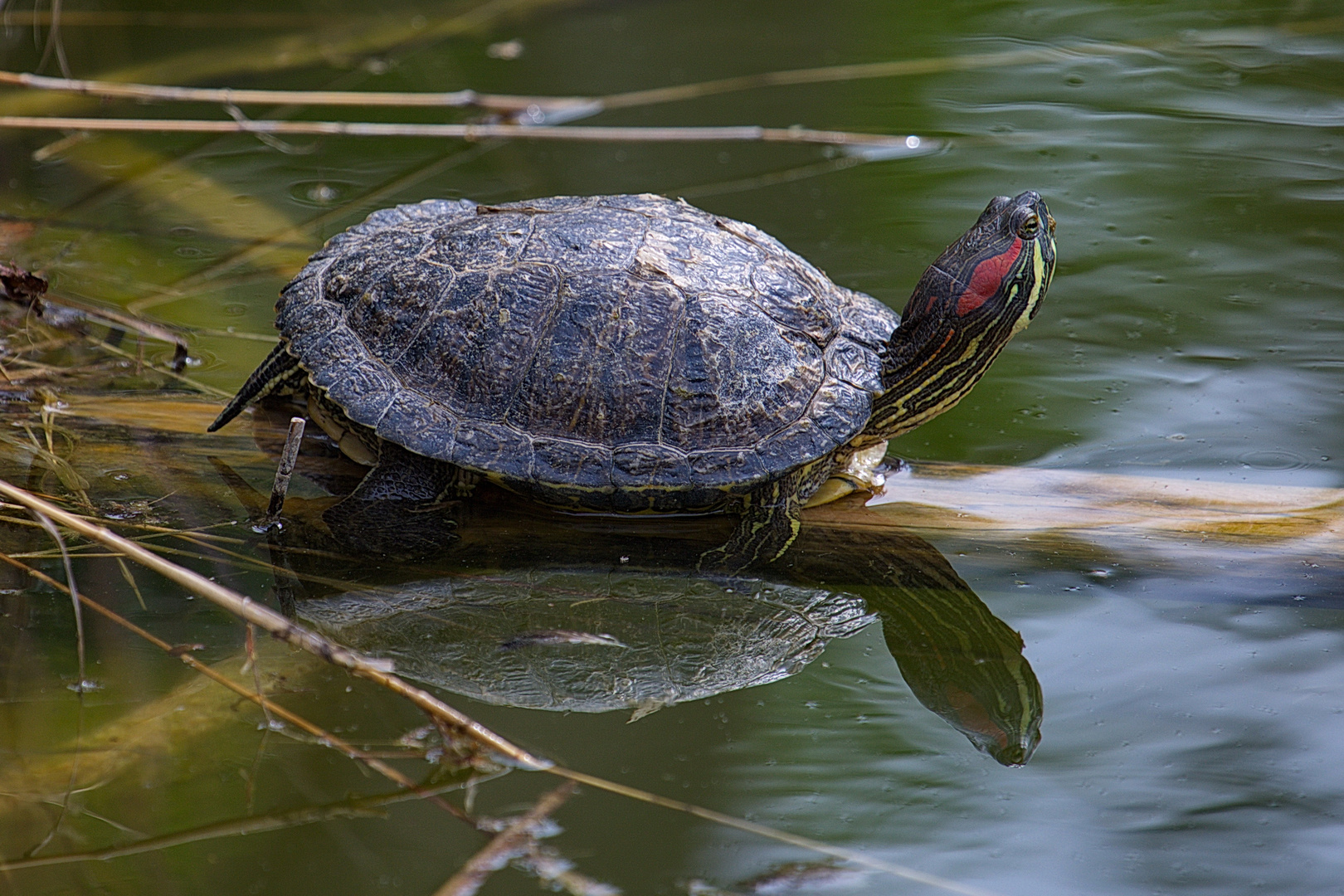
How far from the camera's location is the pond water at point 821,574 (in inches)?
84.2

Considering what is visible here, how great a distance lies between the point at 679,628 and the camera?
283cm

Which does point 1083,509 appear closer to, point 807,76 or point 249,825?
point 249,825

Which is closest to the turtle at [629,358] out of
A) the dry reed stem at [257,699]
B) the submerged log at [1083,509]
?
the submerged log at [1083,509]

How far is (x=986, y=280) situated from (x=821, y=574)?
1048 mm

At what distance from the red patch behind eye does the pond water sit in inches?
19.7

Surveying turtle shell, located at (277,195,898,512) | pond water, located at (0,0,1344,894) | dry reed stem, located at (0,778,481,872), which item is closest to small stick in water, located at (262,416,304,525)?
pond water, located at (0,0,1344,894)

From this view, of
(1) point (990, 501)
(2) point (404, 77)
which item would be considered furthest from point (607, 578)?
(2) point (404, 77)

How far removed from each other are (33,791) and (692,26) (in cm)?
637

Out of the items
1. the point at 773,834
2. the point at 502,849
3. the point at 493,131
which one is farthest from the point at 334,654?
the point at 493,131

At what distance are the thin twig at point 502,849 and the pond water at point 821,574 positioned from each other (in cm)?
3

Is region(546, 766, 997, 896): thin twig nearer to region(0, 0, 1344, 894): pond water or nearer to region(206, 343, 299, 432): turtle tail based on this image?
region(0, 0, 1344, 894): pond water

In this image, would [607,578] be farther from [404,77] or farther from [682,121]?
[404,77]

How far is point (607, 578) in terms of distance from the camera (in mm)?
2992

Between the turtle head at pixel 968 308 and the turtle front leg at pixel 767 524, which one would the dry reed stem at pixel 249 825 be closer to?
the turtle front leg at pixel 767 524
